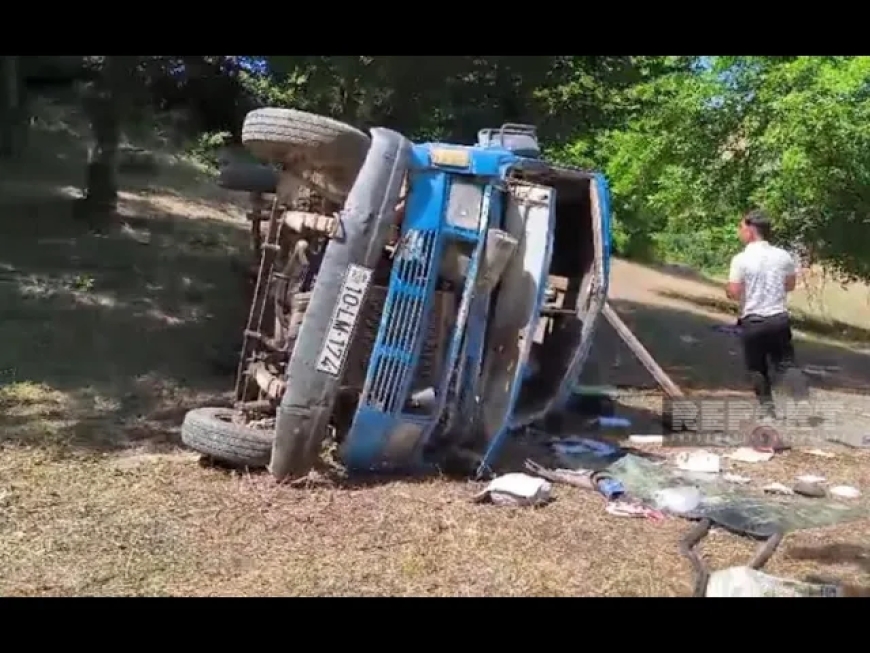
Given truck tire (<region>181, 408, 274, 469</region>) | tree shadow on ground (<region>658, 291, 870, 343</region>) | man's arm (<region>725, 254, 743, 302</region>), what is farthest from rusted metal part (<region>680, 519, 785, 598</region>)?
tree shadow on ground (<region>658, 291, 870, 343</region>)

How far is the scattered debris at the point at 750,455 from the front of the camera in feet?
23.7

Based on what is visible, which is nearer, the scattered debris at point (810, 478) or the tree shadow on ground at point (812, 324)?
the scattered debris at point (810, 478)

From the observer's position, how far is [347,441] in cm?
606

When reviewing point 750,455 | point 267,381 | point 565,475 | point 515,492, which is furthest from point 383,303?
point 750,455

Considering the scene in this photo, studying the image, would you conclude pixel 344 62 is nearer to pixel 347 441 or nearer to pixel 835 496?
pixel 347 441

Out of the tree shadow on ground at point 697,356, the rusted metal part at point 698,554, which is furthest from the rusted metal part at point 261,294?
the tree shadow on ground at point 697,356

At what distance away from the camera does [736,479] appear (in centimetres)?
674

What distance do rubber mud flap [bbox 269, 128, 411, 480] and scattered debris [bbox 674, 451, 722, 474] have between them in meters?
2.42

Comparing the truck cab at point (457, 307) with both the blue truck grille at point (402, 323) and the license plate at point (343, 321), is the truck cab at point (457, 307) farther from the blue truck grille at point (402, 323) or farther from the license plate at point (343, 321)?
the license plate at point (343, 321)

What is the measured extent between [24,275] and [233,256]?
3493mm

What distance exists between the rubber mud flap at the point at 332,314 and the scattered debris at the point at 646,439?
2.62 meters

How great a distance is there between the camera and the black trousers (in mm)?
8141

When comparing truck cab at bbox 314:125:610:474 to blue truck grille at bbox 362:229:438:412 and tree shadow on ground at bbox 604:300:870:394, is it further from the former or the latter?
tree shadow on ground at bbox 604:300:870:394
